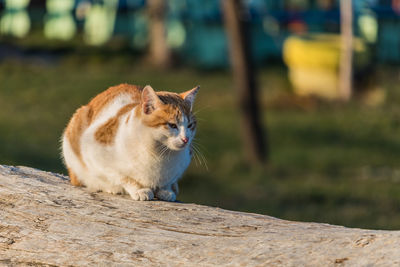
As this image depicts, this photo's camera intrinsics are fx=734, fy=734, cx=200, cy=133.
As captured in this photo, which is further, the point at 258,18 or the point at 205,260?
the point at 258,18

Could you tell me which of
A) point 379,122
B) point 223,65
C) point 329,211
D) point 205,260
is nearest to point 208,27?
point 223,65

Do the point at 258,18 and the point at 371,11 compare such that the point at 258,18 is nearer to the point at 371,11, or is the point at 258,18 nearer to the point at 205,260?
the point at 371,11

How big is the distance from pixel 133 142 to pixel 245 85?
30.9ft

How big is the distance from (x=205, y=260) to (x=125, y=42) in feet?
65.4

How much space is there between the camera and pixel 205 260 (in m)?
4.61

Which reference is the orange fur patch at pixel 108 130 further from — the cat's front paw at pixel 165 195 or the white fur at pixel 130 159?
the cat's front paw at pixel 165 195

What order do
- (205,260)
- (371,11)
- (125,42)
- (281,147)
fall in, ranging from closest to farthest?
(205,260) → (281,147) → (371,11) → (125,42)

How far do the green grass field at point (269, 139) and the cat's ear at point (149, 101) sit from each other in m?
3.25

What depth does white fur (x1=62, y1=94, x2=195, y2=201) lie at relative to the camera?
522 cm

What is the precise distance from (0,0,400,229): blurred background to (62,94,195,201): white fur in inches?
58.8

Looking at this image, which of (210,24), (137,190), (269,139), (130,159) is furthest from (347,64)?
(130,159)

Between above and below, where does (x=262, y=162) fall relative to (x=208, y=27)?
below

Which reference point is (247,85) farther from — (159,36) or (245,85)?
(159,36)

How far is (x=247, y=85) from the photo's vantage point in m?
14.5
